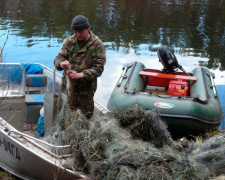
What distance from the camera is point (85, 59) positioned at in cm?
470

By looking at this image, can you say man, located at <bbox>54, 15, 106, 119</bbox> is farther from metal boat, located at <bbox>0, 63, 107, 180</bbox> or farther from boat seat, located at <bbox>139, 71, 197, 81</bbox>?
boat seat, located at <bbox>139, 71, 197, 81</bbox>

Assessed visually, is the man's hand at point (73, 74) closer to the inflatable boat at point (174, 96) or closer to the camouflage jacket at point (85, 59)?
the camouflage jacket at point (85, 59)

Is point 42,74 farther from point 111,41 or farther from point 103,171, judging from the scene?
point 111,41

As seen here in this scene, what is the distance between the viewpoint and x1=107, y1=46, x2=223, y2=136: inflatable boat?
6.22 metres

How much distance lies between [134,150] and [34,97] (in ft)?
8.09

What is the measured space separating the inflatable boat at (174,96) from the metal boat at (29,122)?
39.6 inches

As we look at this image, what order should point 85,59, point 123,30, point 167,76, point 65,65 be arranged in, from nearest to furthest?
point 65,65 < point 85,59 < point 167,76 < point 123,30

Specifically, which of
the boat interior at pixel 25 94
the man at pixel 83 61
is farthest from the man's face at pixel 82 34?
the boat interior at pixel 25 94

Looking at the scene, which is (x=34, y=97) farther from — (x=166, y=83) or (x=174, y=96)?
(x=166, y=83)

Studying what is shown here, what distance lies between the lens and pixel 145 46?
43.0 feet

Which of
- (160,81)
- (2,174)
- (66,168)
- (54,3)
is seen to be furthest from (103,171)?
(54,3)

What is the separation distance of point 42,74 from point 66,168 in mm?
2408

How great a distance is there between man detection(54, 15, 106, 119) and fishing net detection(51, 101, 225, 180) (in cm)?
47

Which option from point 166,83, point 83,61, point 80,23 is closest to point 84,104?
point 83,61
